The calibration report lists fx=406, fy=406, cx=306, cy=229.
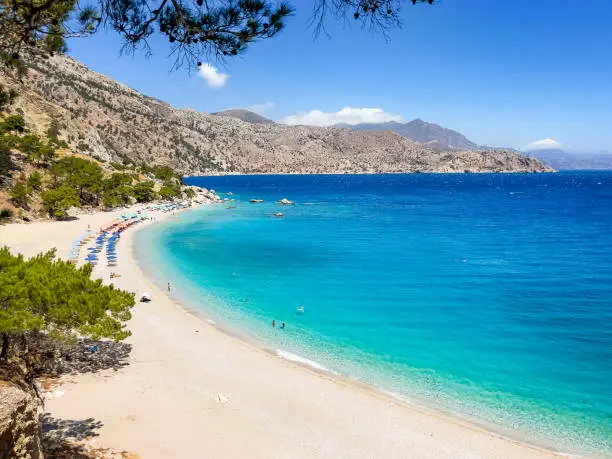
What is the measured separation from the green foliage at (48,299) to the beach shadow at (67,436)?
7.90 feet

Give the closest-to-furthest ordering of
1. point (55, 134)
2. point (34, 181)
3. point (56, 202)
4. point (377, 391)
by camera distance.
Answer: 1. point (377, 391)
2. point (34, 181)
3. point (56, 202)
4. point (55, 134)

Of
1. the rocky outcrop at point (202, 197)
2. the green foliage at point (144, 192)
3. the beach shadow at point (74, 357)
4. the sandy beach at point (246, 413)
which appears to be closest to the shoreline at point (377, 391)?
the sandy beach at point (246, 413)

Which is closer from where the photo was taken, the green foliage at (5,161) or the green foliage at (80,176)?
the green foliage at (5,161)

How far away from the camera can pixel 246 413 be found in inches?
499

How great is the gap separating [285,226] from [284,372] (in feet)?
140

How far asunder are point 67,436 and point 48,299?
411 cm

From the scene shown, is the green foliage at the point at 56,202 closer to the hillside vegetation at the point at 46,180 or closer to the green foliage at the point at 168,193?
the hillside vegetation at the point at 46,180

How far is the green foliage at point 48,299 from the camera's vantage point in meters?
7.71

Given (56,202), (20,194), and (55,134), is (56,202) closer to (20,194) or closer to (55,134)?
(20,194)

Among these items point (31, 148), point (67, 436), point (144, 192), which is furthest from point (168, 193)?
point (67, 436)

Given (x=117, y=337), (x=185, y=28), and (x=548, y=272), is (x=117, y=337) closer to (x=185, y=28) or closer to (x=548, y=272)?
(x=185, y=28)

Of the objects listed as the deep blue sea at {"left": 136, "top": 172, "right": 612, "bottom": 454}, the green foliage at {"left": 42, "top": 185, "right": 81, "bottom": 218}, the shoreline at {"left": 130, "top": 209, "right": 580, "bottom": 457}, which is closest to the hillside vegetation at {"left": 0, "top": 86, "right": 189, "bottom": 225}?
the green foliage at {"left": 42, "top": 185, "right": 81, "bottom": 218}

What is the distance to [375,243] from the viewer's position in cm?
4516

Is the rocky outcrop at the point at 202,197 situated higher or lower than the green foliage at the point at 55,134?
lower
